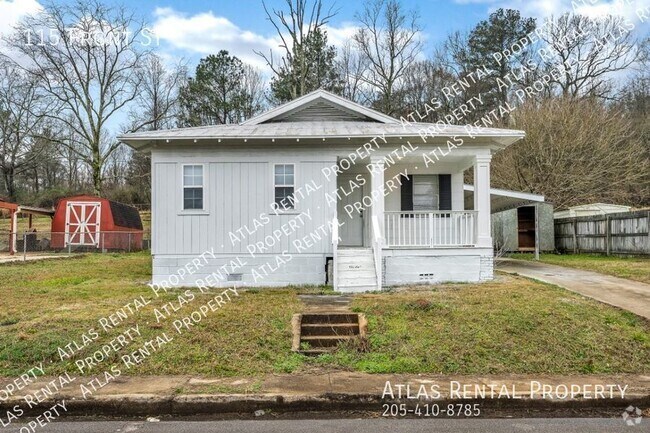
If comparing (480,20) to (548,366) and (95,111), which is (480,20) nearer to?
(95,111)

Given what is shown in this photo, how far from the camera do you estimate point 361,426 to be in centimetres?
455

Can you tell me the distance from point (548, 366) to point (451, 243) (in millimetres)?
6146

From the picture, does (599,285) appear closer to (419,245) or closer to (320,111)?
(419,245)

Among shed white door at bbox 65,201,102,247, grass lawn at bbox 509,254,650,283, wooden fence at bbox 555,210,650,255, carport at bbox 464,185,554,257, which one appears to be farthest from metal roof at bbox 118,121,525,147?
shed white door at bbox 65,201,102,247

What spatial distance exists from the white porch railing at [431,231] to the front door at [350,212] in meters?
1.40

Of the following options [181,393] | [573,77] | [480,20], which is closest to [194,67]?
[480,20]

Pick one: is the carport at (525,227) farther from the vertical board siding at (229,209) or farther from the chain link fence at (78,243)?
the chain link fence at (78,243)

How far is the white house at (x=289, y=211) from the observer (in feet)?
38.4

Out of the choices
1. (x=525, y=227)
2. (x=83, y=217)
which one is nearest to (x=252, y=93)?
(x=83, y=217)

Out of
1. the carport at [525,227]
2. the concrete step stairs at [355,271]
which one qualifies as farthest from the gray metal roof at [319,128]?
the carport at [525,227]

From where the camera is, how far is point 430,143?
12133 millimetres

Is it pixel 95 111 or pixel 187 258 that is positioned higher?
pixel 95 111

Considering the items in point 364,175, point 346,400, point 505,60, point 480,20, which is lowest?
point 346,400

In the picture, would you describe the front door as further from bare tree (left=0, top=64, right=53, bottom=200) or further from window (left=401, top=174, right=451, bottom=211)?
bare tree (left=0, top=64, right=53, bottom=200)
